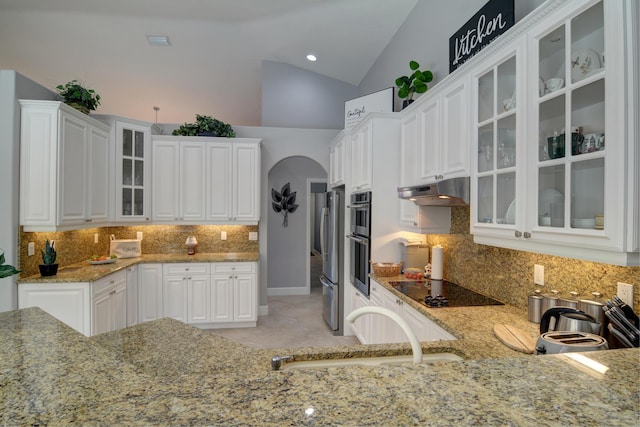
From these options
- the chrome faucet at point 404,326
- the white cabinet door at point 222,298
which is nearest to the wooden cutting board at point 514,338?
the chrome faucet at point 404,326

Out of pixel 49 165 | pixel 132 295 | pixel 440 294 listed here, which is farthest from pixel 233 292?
pixel 440 294

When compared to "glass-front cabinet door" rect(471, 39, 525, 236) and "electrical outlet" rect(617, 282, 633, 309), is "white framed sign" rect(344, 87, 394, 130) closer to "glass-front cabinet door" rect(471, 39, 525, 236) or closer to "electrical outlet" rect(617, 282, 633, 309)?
"glass-front cabinet door" rect(471, 39, 525, 236)

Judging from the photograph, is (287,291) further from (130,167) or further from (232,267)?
(130,167)

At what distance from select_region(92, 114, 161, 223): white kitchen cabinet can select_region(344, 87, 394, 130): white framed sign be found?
2.67m

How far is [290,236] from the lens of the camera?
6.11 metres

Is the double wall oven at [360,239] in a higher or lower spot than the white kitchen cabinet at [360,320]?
higher

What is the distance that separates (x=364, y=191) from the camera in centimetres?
341

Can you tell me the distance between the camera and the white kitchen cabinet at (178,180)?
4328 millimetres

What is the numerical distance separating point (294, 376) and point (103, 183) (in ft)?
13.4

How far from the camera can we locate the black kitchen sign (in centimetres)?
210

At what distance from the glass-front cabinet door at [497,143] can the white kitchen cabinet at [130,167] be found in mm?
3947

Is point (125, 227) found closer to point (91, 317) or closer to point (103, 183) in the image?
point (103, 183)

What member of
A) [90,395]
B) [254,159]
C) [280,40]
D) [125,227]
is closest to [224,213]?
[254,159]

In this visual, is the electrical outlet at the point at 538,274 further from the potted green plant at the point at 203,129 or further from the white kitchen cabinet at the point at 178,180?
the potted green plant at the point at 203,129
